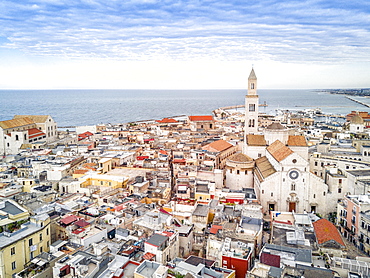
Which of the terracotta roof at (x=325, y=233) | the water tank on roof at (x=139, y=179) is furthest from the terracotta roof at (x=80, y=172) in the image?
the terracotta roof at (x=325, y=233)

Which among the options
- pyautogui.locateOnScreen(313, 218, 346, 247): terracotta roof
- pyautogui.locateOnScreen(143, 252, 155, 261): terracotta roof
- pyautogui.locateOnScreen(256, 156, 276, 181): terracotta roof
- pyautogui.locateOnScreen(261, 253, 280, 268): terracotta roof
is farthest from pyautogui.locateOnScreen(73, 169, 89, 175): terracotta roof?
pyautogui.locateOnScreen(313, 218, 346, 247): terracotta roof

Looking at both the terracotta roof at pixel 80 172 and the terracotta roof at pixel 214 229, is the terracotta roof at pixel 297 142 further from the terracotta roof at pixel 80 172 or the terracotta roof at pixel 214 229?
the terracotta roof at pixel 80 172

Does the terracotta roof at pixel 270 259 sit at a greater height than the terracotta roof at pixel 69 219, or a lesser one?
lesser

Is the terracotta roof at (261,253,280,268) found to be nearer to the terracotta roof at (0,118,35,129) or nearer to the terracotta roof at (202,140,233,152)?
the terracotta roof at (202,140,233,152)

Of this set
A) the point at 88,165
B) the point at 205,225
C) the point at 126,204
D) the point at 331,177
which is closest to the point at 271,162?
the point at 331,177

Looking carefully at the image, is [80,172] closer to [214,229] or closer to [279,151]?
[214,229]

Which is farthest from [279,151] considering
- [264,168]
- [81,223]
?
[81,223]
